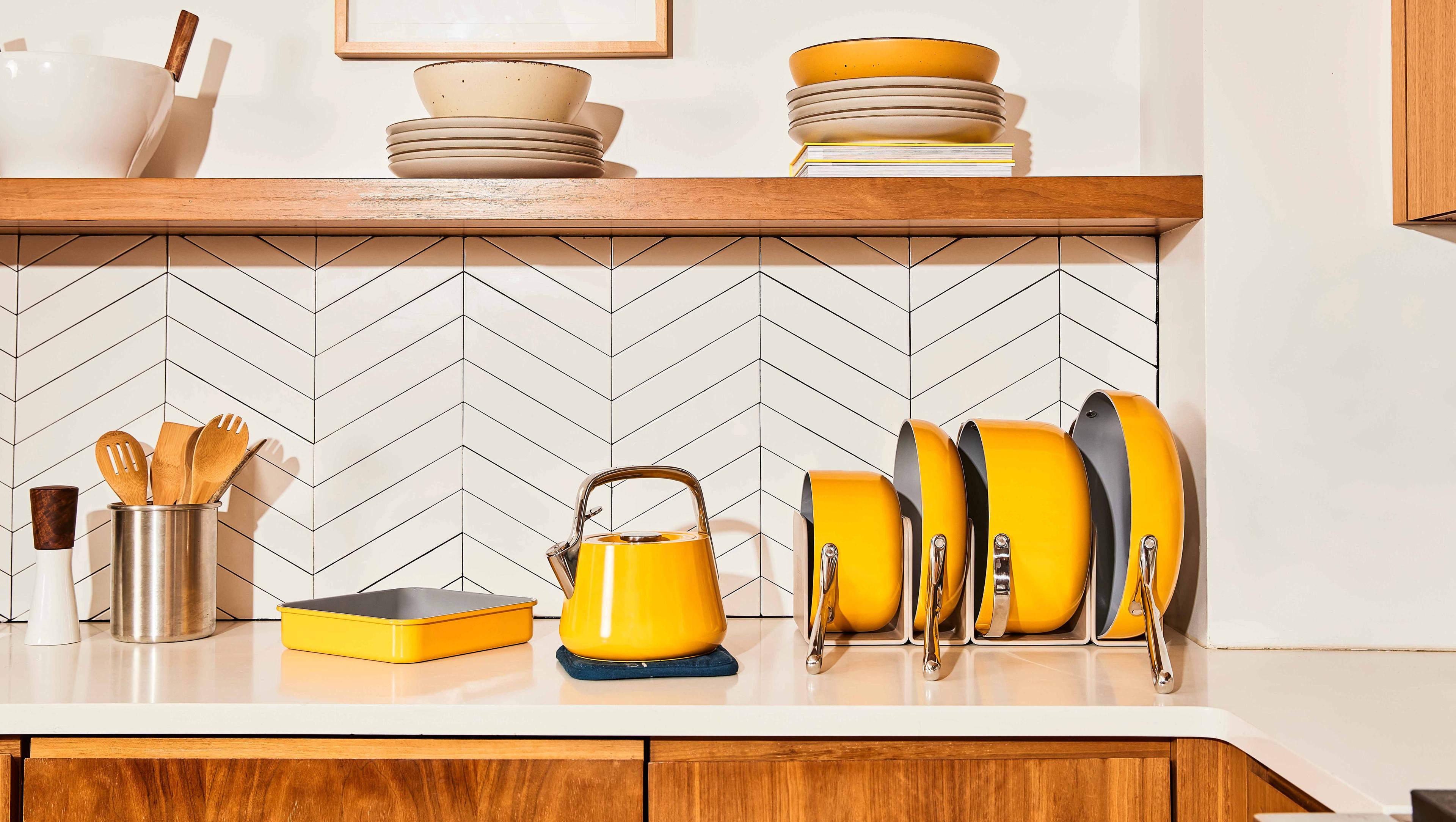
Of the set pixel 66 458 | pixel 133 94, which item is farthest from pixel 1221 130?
pixel 66 458

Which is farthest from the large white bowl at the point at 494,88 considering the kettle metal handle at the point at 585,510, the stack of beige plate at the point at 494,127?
the kettle metal handle at the point at 585,510

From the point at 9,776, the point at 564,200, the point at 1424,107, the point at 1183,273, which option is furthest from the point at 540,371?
the point at 1424,107

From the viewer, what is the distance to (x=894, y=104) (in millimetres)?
1302

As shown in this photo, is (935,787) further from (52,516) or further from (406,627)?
(52,516)

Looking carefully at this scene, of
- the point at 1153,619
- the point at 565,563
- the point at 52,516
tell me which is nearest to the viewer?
the point at 1153,619

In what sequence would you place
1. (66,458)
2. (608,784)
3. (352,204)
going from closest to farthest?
(608,784) → (352,204) → (66,458)

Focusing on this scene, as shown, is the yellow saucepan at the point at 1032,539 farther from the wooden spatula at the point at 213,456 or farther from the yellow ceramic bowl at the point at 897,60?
the wooden spatula at the point at 213,456

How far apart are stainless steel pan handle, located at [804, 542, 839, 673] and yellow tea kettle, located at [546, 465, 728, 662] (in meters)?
0.11

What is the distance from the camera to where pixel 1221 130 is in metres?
1.32

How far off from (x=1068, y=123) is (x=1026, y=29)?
5.8 inches

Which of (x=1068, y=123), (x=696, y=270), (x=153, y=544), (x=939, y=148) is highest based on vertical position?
(x=1068, y=123)

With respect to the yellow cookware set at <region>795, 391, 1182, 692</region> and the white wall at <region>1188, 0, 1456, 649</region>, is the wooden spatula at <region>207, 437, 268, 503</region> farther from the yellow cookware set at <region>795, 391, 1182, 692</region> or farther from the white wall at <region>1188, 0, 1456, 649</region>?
the white wall at <region>1188, 0, 1456, 649</region>

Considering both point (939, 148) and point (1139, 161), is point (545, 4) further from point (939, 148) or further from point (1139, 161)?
point (1139, 161)

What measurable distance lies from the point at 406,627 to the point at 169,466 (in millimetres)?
429
